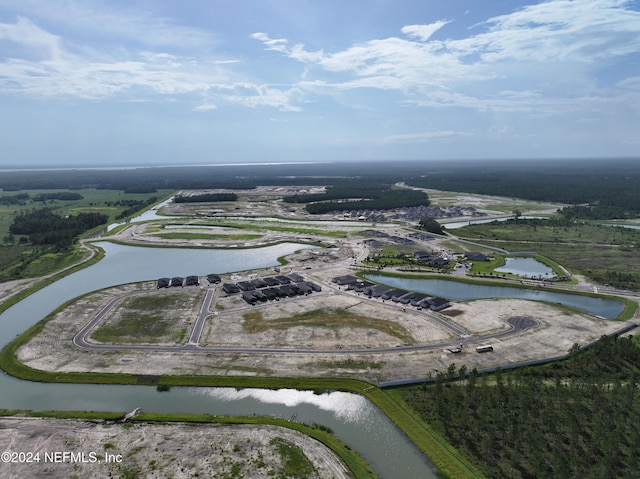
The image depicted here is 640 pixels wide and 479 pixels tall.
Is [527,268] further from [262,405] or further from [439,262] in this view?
[262,405]

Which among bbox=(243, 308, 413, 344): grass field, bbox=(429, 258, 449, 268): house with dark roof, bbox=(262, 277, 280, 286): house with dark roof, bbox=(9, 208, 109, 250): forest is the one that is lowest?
bbox=(243, 308, 413, 344): grass field

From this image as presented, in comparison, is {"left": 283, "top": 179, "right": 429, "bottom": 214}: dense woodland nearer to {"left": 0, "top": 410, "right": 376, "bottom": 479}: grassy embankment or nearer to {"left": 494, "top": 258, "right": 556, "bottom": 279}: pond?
{"left": 494, "top": 258, "right": 556, "bottom": 279}: pond

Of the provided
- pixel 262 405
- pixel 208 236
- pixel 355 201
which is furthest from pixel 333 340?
pixel 355 201

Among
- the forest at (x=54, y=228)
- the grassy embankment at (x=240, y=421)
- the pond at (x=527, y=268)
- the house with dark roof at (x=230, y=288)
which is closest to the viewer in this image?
the grassy embankment at (x=240, y=421)

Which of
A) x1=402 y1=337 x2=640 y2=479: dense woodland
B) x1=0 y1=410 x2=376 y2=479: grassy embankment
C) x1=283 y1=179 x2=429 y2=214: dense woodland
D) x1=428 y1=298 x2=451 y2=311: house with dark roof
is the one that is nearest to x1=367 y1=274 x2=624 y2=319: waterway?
x1=428 y1=298 x2=451 y2=311: house with dark roof

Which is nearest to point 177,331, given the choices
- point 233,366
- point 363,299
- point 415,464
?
point 233,366

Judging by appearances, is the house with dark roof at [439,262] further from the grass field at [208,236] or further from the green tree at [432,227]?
the grass field at [208,236]

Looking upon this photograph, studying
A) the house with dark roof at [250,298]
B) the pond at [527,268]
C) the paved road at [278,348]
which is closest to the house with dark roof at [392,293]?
the paved road at [278,348]
